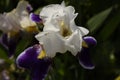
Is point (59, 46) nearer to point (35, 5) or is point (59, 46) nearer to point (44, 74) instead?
point (44, 74)

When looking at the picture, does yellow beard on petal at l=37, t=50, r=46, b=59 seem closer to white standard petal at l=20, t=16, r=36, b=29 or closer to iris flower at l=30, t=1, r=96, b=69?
iris flower at l=30, t=1, r=96, b=69

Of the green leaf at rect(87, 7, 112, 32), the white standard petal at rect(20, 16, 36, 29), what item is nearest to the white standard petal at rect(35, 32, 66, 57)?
the white standard petal at rect(20, 16, 36, 29)

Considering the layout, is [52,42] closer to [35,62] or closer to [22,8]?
[35,62]

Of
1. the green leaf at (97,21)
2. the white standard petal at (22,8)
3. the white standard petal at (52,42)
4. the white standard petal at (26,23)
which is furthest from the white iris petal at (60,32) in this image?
the green leaf at (97,21)

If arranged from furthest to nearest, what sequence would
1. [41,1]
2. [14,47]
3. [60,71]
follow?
1. [41,1]
2. [60,71]
3. [14,47]

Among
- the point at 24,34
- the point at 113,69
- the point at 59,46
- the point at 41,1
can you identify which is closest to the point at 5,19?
the point at 24,34

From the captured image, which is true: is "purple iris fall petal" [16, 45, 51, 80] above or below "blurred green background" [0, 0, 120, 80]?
above
